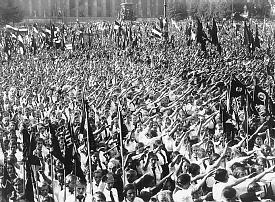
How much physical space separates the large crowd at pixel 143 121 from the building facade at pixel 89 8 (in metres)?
3.37

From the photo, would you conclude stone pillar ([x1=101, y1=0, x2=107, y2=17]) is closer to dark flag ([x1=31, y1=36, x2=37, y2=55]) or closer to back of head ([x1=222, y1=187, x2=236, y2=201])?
dark flag ([x1=31, y1=36, x2=37, y2=55])

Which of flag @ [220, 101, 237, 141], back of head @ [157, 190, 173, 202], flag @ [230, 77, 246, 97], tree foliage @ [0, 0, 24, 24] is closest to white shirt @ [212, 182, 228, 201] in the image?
back of head @ [157, 190, 173, 202]

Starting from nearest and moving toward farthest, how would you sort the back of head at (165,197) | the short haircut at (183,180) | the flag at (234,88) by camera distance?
1. the back of head at (165,197)
2. the short haircut at (183,180)
3. the flag at (234,88)

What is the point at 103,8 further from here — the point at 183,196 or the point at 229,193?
the point at 229,193

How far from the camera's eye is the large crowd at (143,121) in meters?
8.77

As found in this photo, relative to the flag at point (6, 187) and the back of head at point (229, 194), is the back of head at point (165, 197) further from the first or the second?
the flag at point (6, 187)

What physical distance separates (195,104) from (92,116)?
3122 mm

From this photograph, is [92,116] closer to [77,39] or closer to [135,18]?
[77,39]

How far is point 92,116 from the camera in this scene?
16391 mm

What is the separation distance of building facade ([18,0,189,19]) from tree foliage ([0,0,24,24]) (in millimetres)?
1367

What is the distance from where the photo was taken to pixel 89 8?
4225cm

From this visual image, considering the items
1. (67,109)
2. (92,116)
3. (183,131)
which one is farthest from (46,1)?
(183,131)

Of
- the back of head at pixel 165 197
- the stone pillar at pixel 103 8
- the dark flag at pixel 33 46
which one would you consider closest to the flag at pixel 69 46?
the dark flag at pixel 33 46

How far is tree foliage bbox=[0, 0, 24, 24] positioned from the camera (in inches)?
1284
